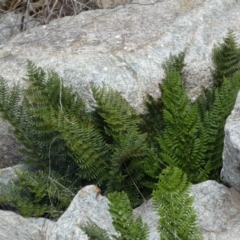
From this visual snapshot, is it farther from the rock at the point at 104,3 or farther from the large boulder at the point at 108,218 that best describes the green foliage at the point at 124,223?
the rock at the point at 104,3

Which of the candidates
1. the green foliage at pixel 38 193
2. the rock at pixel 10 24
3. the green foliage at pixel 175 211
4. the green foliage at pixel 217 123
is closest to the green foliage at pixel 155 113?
the green foliage at pixel 217 123

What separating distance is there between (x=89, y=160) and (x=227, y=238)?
3.71ft

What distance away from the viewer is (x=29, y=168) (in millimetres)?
4363

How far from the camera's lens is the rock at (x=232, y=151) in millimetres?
3258

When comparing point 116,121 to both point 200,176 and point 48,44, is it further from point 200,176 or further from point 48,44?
point 48,44

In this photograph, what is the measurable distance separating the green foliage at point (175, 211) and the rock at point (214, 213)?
546 millimetres

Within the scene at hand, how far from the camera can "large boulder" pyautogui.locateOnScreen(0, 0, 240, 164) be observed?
467 centimetres

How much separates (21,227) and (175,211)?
1300 millimetres

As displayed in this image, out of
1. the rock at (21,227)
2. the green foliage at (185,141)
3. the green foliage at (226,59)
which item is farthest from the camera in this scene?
the green foliage at (226,59)

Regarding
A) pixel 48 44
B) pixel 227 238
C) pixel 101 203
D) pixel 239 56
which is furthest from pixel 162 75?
pixel 227 238

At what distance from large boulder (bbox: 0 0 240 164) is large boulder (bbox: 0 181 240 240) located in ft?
3.55

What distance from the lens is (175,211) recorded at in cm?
263

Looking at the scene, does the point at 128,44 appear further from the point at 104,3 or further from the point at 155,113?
the point at 104,3

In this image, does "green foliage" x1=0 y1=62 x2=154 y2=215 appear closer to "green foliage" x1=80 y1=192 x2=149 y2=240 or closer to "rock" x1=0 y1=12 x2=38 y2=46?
"green foliage" x1=80 y1=192 x2=149 y2=240
